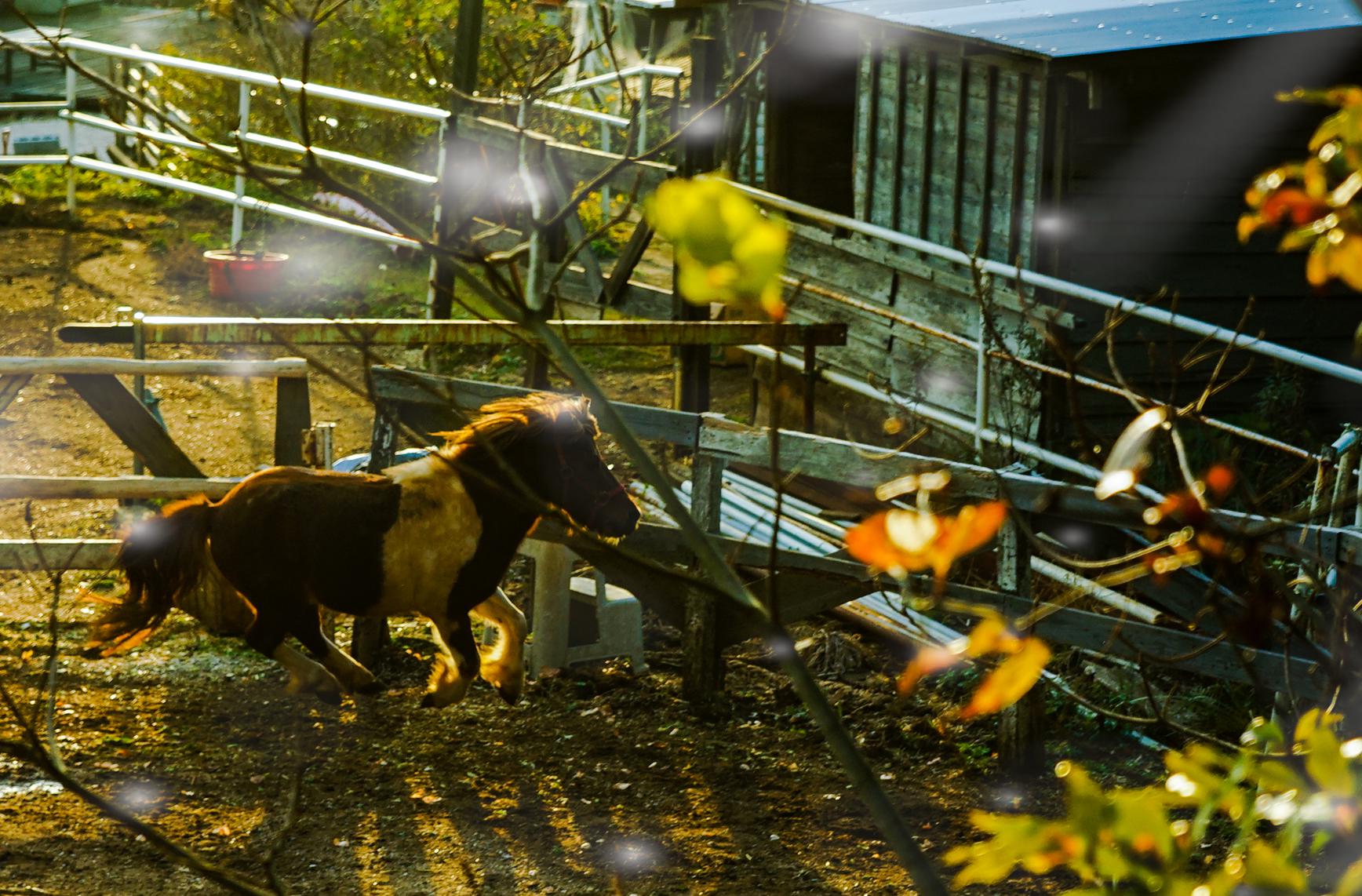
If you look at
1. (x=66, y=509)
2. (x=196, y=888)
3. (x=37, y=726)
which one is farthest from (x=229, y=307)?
(x=196, y=888)

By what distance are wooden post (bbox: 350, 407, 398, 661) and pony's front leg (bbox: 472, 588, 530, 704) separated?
153 centimetres

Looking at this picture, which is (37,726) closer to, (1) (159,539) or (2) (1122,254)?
(1) (159,539)

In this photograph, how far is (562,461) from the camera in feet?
12.6

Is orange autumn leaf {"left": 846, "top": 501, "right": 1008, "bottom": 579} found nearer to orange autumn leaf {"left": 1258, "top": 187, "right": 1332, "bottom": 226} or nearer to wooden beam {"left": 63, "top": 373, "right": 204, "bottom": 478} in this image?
orange autumn leaf {"left": 1258, "top": 187, "right": 1332, "bottom": 226}

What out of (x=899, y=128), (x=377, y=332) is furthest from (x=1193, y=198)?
(x=377, y=332)

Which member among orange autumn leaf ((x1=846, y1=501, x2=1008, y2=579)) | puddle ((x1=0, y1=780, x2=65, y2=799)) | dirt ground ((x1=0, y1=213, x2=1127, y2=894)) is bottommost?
dirt ground ((x1=0, y1=213, x2=1127, y2=894))

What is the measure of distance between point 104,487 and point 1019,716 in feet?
11.0

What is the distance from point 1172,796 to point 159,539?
3041mm

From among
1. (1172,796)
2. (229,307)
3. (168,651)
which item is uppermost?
(1172,796)

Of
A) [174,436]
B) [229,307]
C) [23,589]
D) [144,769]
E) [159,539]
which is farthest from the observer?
[229,307]

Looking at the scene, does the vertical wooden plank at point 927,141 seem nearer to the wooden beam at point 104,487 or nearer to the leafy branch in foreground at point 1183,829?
the wooden beam at point 104,487

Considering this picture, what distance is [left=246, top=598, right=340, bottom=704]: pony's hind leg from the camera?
3889mm

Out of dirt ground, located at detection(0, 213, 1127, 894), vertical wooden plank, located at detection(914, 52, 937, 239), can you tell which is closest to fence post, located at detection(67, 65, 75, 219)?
dirt ground, located at detection(0, 213, 1127, 894)

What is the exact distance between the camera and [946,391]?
8898 millimetres
